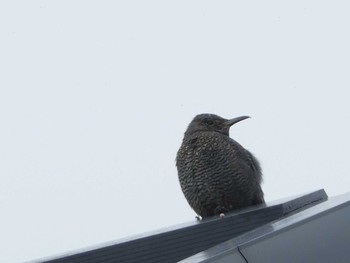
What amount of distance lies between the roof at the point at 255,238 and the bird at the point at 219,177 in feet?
4.28

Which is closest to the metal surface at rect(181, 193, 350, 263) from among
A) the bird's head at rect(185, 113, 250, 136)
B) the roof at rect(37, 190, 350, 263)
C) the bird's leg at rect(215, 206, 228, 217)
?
the roof at rect(37, 190, 350, 263)

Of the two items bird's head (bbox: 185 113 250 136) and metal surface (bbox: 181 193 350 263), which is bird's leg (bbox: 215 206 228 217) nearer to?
bird's head (bbox: 185 113 250 136)

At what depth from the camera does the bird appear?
7.93 m

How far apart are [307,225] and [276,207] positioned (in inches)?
68.8

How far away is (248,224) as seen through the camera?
6.11 meters

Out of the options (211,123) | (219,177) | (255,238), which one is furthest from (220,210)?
(255,238)

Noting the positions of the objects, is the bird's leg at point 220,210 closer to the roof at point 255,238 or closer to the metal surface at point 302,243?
the roof at point 255,238

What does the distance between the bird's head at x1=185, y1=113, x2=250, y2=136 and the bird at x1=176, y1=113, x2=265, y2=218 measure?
1.79 feet

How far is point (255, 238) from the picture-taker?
4250mm

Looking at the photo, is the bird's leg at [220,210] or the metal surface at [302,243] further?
the bird's leg at [220,210]

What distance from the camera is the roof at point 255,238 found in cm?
415

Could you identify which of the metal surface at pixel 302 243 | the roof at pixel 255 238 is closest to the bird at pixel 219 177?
the roof at pixel 255 238

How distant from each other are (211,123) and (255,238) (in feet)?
15.0

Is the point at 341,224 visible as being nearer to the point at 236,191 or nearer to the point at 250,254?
the point at 250,254
